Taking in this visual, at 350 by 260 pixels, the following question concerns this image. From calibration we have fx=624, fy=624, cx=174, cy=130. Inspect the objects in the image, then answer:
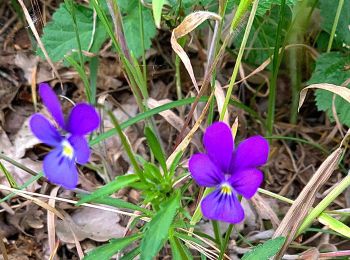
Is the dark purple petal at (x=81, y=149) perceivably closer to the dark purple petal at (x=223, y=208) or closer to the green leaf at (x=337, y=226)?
the dark purple petal at (x=223, y=208)

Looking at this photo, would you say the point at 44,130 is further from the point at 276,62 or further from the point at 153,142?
the point at 276,62

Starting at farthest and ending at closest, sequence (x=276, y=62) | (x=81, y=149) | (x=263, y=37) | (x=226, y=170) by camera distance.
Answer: (x=263, y=37) < (x=276, y=62) < (x=226, y=170) < (x=81, y=149)

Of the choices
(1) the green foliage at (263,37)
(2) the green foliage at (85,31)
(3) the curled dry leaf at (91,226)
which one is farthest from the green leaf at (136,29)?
(3) the curled dry leaf at (91,226)

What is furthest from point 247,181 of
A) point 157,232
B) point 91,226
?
point 91,226

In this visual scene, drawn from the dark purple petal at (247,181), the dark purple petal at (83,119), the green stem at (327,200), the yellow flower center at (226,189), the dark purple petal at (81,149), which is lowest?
the green stem at (327,200)

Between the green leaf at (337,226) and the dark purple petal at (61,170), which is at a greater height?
the dark purple petal at (61,170)

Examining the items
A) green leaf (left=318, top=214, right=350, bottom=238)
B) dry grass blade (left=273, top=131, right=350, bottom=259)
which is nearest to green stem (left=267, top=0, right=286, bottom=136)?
dry grass blade (left=273, top=131, right=350, bottom=259)
